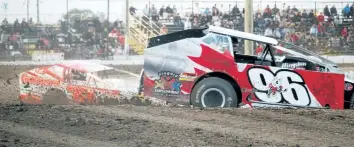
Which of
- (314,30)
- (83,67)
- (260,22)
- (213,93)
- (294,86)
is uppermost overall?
(260,22)

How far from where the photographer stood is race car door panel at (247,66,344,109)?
366 inches

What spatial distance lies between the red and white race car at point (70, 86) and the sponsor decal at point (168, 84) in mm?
600

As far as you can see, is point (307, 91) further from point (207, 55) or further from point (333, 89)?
point (207, 55)

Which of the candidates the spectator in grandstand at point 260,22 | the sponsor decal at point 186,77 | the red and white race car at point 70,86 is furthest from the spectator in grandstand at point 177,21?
the sponsor decal at point 186,77

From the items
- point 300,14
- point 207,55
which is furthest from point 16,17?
point 207,55

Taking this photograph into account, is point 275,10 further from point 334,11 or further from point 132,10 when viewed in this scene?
point 132,10

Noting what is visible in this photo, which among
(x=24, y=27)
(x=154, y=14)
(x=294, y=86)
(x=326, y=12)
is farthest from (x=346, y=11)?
(x=294, y=86)

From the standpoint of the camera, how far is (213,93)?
9484mm

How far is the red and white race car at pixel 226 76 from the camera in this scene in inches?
367

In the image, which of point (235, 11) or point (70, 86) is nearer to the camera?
point (70, 86)

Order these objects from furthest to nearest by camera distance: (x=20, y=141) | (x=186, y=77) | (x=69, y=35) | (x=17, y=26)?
(x=69, y=35) < (x=17, y=26) < (x=186, y=77) < (x=20, y=141)

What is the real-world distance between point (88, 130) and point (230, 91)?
295cm

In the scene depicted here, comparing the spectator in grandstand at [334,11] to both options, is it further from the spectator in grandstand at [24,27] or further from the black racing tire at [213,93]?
the black racing tire at [213,93]

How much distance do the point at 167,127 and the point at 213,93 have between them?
2.22 m
